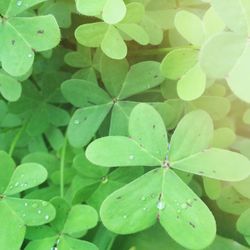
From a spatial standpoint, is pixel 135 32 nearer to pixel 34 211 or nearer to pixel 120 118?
pixel 120 118

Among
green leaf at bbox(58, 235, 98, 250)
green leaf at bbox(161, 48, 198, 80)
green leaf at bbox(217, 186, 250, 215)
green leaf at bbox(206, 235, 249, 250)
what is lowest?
green leaf at bbox(206, 235, 249, 250)

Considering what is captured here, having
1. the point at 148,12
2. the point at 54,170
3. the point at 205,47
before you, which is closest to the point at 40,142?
the point at 54,170

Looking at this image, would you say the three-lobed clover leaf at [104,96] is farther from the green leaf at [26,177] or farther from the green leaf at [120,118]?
the green leaf at [26,177]

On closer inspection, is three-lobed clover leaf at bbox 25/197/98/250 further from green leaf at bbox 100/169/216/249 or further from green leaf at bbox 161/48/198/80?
green leaf at bbox 161/48/198/80

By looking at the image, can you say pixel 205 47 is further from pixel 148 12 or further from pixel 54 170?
pixel 54 170

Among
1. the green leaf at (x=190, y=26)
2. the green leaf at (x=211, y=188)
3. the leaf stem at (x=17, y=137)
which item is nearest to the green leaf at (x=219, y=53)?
the green leaf at (x=190, y=26)

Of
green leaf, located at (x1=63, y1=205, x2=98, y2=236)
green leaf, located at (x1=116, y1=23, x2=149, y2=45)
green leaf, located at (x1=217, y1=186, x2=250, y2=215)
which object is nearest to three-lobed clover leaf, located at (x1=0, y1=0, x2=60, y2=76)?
green leaf, located at (x1=116, y1=23, x2=149, y2=45)
